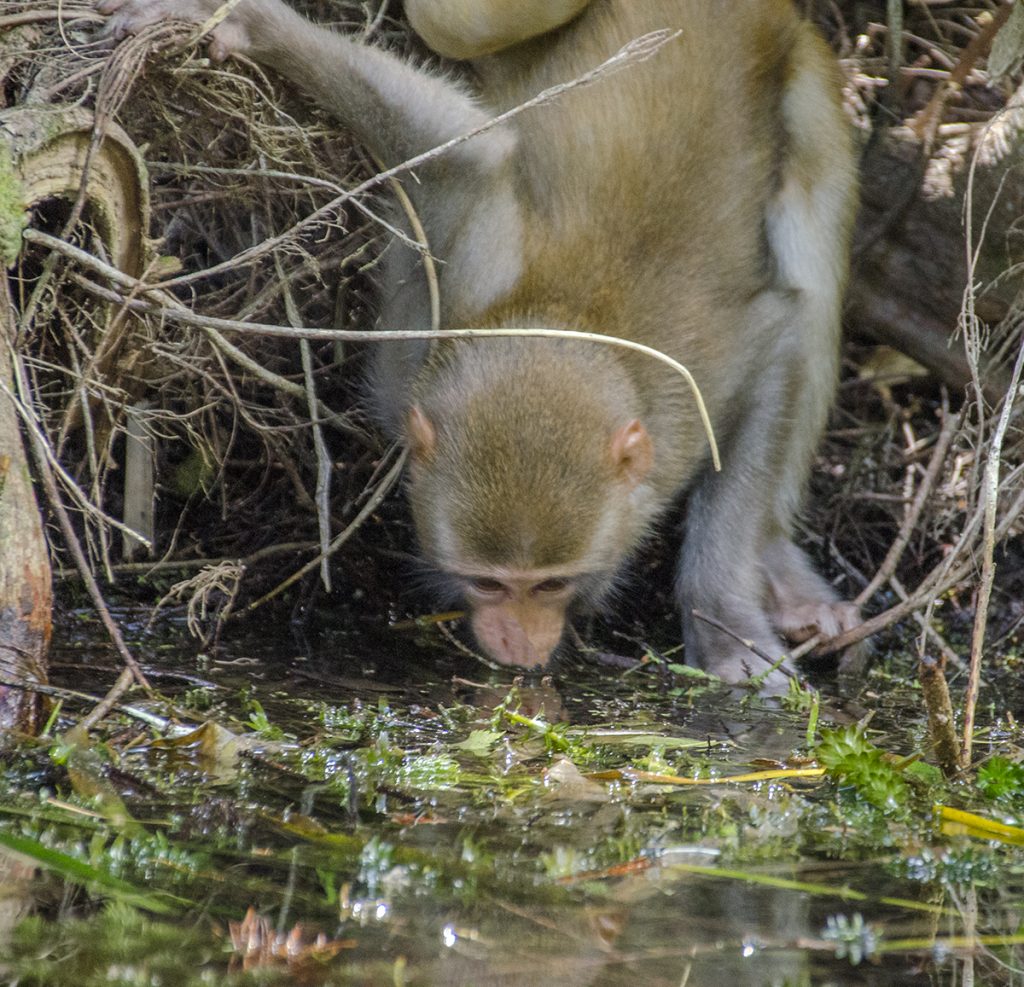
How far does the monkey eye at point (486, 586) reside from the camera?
15.9 ft

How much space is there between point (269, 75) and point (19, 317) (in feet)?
3.94

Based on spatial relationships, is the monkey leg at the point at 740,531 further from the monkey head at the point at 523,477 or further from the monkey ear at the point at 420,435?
the monkey ear at the point at 420,435

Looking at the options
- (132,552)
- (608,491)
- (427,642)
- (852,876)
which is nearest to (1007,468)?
(608,491)

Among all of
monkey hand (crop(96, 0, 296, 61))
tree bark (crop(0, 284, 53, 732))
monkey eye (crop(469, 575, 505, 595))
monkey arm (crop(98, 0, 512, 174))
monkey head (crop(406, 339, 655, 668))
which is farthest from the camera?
monkey eye (crop(469, 575, 505, 595))

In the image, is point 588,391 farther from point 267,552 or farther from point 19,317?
point 19,317

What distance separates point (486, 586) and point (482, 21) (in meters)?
1.91

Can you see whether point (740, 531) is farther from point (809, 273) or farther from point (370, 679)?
point (370, 679)

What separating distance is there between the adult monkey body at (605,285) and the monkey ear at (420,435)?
0.04 feet

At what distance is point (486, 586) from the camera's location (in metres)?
4.86

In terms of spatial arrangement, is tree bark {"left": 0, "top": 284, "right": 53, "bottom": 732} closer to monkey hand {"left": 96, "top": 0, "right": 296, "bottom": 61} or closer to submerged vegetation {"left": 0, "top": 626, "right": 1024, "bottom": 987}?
submerged vegetation {"left": 0, "top": 626, "right": 1024, "bottom": 987}

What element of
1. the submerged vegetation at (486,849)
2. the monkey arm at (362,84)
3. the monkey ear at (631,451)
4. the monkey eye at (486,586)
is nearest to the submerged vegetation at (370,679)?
the submerged vegetation at (486,849)

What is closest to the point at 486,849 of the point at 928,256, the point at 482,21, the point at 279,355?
the point at 279,355

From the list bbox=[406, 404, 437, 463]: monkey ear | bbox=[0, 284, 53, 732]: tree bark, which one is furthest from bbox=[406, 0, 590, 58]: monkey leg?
bbox=[0, 284, 53, 732]: tree bark

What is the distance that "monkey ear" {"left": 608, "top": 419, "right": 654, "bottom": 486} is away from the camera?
4684mm
